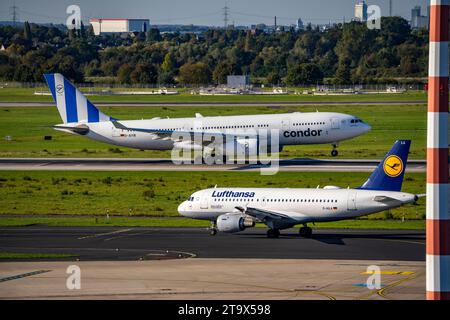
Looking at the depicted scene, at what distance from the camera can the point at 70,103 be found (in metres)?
116

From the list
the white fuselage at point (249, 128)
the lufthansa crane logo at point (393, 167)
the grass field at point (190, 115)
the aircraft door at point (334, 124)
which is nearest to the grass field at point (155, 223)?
the lufthansa crane logo at point (393, 167)

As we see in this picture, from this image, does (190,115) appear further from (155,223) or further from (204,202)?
(204,202)

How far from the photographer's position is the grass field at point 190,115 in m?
128

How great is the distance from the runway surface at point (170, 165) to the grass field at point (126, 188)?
13.0 feet

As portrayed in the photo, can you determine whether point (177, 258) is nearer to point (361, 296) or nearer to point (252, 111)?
point (361, 296)

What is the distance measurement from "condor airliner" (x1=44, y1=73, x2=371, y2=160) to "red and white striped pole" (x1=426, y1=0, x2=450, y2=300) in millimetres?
86023

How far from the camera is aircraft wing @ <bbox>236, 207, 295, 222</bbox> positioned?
66.9m

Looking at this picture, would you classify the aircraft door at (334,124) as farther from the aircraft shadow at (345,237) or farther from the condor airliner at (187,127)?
the aircraft shadow at (345,237)

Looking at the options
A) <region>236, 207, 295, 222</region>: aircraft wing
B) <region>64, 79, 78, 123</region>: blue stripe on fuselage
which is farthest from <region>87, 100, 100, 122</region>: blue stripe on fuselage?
<region>236, 207, 295, 222</region>: aircraft wing

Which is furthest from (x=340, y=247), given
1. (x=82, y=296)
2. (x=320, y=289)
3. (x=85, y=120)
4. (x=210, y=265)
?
(x=85, y=120)

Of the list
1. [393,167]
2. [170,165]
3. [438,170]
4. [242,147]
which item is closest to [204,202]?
[393,167]

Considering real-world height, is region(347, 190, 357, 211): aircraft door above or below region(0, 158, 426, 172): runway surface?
above

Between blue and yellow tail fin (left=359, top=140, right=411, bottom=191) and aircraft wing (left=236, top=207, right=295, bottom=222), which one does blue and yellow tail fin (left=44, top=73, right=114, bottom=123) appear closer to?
aircraft wing (left=236, top=207, right=295, bottom=222)

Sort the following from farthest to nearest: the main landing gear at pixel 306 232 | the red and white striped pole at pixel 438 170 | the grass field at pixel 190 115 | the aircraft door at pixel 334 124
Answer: the grass field at pixel 190 115 < the aircraft door at pixel 334 124 < the main landing gear at pixel 306 232 < the red and white striped pole at pixel 438 170
